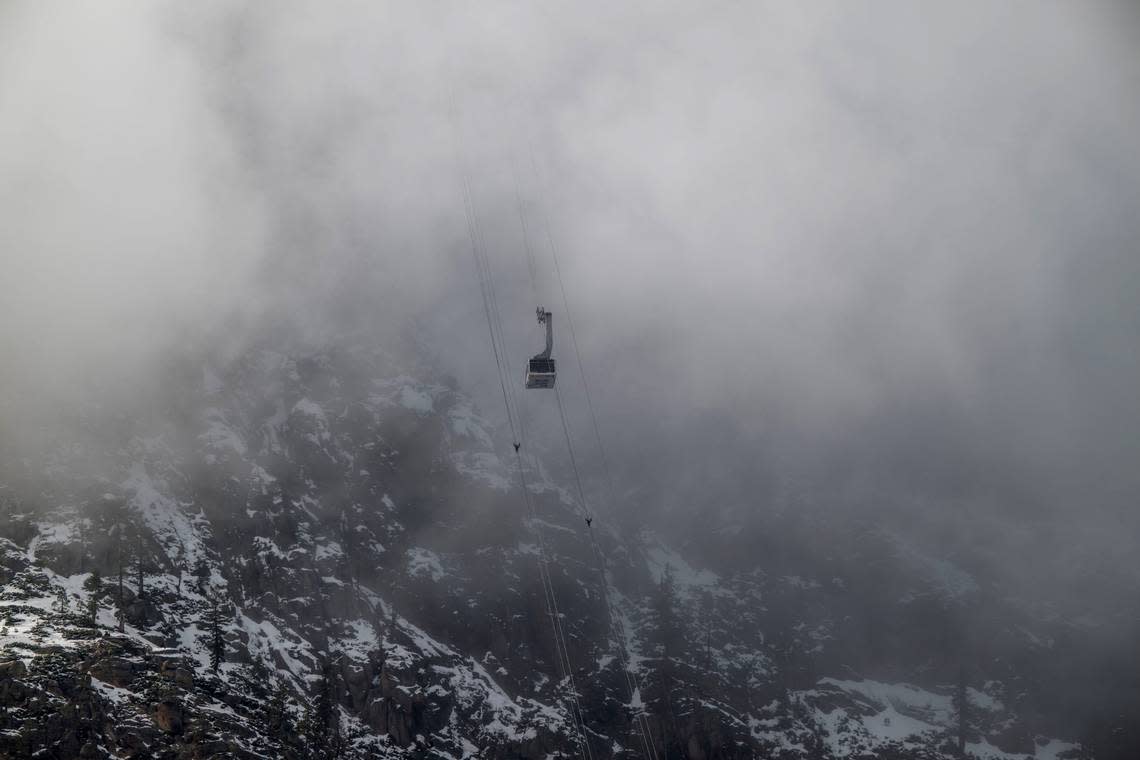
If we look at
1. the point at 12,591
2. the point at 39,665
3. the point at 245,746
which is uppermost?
the point at 12,591

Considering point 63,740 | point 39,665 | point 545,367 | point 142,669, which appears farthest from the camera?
point 142,669

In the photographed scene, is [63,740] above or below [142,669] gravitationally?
below

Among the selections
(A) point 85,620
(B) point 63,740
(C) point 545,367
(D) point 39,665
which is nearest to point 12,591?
(A) point 85,620

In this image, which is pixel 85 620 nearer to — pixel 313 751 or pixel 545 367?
pixel 313 751

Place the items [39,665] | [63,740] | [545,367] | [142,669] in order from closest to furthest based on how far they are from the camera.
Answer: [545,367], [63,740], [39,665], [142,669]

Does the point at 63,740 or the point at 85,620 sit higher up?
the point at 85,620

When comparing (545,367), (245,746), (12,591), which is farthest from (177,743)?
(545,367)

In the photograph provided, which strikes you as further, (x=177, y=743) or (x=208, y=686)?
(x=208, y=686)

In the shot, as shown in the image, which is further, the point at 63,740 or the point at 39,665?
the point at 39,665

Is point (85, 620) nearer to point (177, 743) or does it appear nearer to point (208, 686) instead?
point (208, 686)
